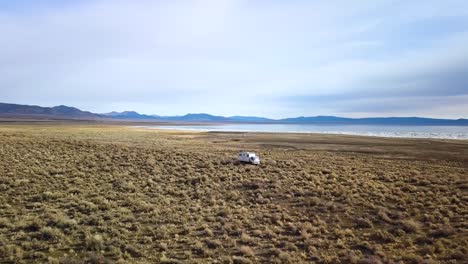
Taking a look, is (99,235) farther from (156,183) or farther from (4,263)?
(156,183)

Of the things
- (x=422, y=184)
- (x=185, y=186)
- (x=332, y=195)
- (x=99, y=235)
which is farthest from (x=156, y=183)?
(x=422, y=184)

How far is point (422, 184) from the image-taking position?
79.0 feet

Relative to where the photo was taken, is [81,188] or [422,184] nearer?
[81,188]

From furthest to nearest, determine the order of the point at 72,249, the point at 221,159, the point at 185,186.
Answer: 1. the point at 221,159
2. the point at 185,186
3. the point at 72,249

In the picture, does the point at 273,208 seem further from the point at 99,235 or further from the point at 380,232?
the point at 99,235

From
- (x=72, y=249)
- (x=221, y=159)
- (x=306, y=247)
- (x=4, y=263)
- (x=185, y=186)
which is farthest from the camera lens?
(x=221, y=159)

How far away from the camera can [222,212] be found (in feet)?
57.0

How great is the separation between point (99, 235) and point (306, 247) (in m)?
7.86

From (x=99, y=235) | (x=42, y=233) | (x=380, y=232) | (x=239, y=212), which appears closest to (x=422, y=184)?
(x=380, y=232)

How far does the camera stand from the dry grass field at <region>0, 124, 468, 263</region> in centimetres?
1262

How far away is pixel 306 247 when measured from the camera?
13.3 meters

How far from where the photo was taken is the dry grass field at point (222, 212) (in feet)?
41.4

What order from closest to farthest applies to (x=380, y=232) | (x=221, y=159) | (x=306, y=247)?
(x=306, y=247) < (x=380, y=232) < (x=221, y=159)

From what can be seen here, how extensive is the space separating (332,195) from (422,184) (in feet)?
24.4
